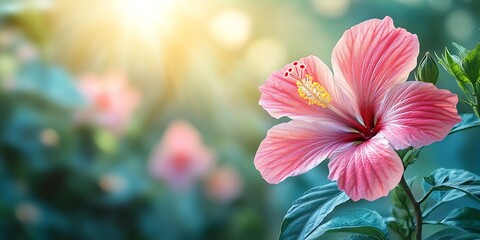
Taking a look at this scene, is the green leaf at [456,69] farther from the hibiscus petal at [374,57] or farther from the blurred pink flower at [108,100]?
the blurred pink flower at [108,100]

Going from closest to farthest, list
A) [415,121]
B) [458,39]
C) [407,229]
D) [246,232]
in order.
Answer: [415,121], [407,229], [458,39], [246,232]

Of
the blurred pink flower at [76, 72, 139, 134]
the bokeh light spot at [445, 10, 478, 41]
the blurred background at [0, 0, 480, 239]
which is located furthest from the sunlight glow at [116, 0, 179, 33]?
the bokeh light spot at [445, 10, 478, 41]

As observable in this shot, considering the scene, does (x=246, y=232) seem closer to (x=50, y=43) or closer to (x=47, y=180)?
(x=47, y=180)

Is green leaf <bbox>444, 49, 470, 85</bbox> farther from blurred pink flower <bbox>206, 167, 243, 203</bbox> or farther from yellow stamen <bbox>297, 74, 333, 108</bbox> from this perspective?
blurred pink flower <bbox>206, 167, 243, 203</bbox>

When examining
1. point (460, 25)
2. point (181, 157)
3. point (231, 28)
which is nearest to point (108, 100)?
point (181, 157)

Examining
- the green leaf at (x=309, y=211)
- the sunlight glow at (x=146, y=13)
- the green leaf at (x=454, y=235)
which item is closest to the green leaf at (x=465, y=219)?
the green leaf at (x=454, y=235)

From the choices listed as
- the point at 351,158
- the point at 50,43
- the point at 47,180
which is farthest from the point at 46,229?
the point at 351,158
